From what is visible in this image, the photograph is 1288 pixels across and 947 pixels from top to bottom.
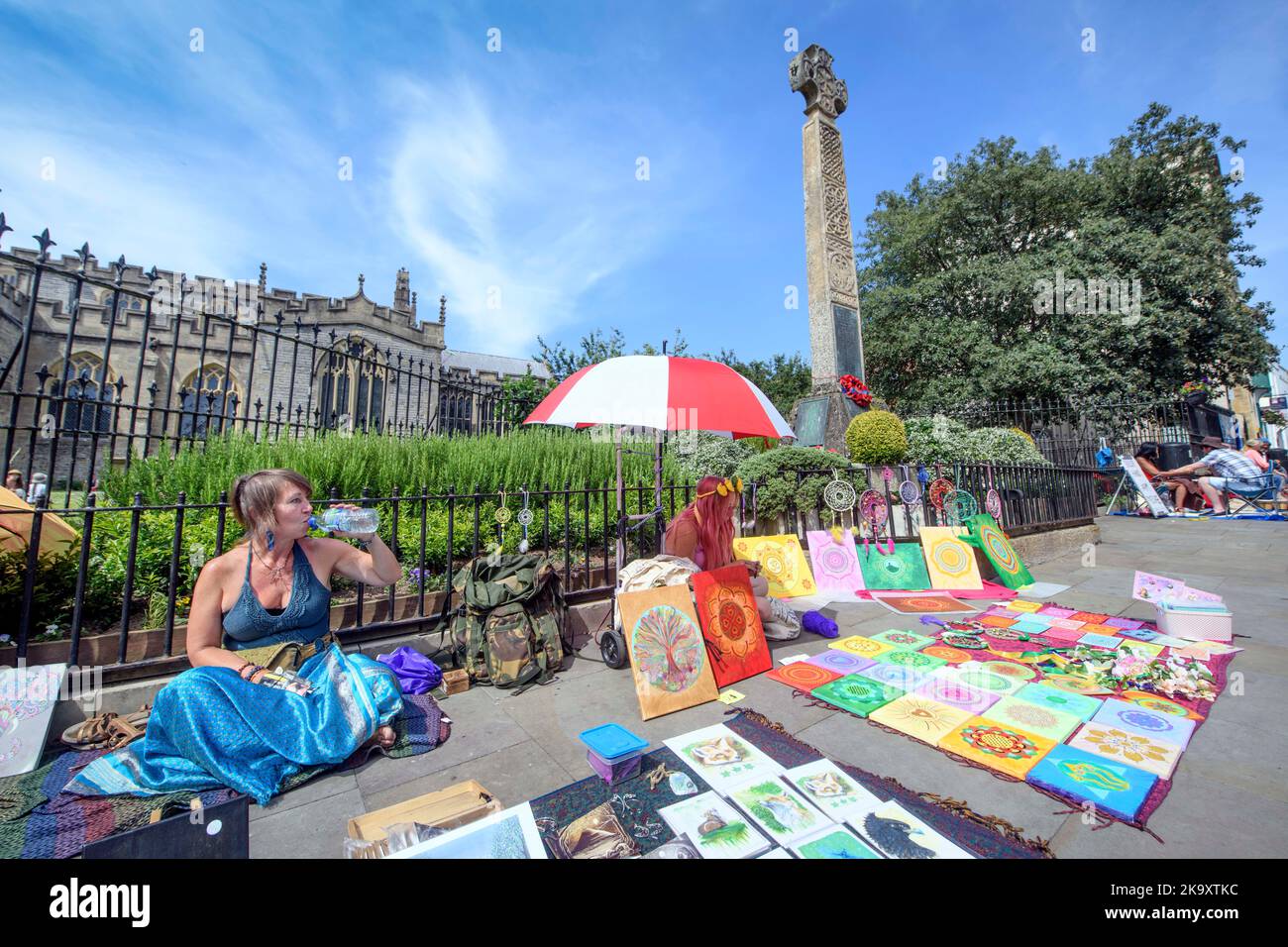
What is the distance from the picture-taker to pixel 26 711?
261 cm

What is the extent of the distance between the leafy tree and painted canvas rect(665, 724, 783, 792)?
21.6 metres

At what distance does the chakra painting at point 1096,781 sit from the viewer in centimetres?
212

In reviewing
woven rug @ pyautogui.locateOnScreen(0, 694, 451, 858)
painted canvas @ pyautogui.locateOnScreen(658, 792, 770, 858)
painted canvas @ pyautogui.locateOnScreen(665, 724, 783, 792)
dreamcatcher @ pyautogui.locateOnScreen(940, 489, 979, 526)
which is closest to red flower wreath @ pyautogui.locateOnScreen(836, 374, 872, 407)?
dreamcatcher @ pyautogui.locateOnScreen(940, 489, 979, 526)

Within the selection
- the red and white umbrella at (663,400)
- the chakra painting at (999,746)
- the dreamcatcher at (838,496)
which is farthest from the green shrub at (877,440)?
the chakra painting at (999,746)

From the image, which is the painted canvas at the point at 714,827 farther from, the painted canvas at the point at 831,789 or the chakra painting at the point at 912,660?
the chakra painting at the point at 912,660

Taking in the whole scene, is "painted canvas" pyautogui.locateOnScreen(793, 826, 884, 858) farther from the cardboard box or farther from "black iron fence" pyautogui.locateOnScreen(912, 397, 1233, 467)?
"black iron fence" pyautogui.locateOnScreen(912, 397, 1233, 467)

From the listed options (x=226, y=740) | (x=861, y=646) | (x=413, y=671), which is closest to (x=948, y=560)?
(x=861, y=646)

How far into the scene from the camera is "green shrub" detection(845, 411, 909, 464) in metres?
9.40

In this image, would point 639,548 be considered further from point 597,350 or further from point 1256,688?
point 597,350

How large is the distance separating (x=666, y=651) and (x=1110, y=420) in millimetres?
21520

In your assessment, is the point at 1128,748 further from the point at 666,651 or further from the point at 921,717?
the point at 666,651

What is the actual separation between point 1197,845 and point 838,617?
3.22 meters
